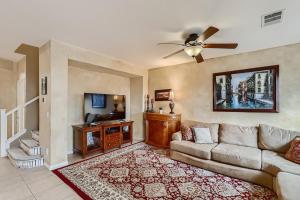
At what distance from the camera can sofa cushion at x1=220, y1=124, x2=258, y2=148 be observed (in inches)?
124

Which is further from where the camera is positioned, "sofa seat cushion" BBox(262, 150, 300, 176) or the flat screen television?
the flat screen television

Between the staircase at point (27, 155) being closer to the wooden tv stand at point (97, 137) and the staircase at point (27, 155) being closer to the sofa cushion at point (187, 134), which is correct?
the wooden tv stand at point (97, 137)

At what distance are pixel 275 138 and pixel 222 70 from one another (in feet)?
6.01

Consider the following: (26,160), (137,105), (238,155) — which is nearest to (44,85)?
(26,160)

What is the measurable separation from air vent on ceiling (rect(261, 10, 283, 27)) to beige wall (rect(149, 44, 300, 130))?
1212mm

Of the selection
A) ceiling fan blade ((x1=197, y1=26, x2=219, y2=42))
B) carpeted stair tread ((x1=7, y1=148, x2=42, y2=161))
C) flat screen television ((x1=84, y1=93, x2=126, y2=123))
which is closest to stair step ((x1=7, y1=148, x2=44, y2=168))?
carpeted stair tread ((x1=7, y1=148, x2=42, y2=161))

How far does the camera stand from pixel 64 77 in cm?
309

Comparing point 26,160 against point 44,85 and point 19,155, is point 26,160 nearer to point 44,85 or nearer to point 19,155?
point 19,155

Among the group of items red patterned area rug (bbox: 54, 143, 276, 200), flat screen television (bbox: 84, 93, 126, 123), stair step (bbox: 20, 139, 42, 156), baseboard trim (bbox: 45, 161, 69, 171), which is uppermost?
flat screen television (bbox: 84, 93, 126, 123)

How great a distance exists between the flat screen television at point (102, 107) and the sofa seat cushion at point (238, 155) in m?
2.80

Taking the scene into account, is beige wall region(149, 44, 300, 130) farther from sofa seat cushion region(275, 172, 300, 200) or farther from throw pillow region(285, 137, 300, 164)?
sofa seat cushion region(275, 172, 300, 200)

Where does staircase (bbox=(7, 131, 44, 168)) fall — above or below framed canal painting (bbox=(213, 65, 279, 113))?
below

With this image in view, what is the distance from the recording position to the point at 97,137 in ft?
12.9

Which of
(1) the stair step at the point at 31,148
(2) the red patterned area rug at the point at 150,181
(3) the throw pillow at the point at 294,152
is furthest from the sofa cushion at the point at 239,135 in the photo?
(1) the stair step at the point at 31,148
